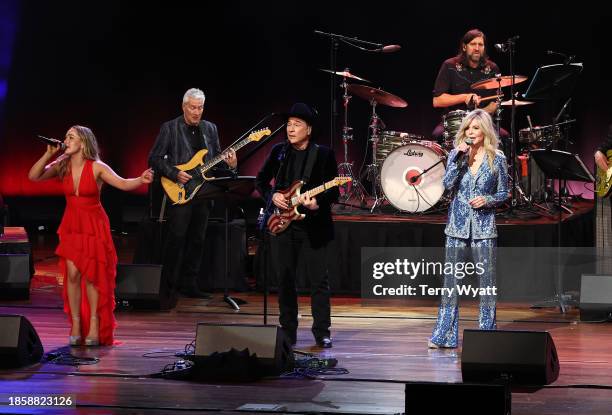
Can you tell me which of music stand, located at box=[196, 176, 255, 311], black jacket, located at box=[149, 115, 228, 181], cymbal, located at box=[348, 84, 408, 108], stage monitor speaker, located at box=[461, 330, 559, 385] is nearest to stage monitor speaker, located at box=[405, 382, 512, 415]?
stage monitor speaker, located at box=[461, 330, 559, 385]

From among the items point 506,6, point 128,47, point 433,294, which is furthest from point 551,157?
point 128,47

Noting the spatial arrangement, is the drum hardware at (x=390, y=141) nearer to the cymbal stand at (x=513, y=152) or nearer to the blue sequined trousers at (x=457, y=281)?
the cymbal stand at (x=513, y=152)

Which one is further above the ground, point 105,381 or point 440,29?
point 440,29

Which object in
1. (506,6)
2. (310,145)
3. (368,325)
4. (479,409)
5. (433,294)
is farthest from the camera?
(506,6)

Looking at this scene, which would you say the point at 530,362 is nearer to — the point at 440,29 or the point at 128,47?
the point at 440,29

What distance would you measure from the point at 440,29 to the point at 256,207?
379 cm

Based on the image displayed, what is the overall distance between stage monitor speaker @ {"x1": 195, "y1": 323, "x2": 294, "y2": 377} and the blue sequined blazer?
5.48 ft

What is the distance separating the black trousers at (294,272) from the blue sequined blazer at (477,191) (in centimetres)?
110

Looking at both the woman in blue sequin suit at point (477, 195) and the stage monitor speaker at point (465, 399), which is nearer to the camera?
the stage monitor speaker at point (465, 399)

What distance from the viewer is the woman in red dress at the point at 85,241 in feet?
25.4

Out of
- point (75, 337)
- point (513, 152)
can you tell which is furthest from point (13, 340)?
point (513, 152)

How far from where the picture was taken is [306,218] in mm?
7727

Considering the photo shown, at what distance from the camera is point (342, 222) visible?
10523 mm

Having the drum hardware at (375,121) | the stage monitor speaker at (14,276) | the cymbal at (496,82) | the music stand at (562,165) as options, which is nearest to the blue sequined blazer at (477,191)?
the music stand at (562,165)
